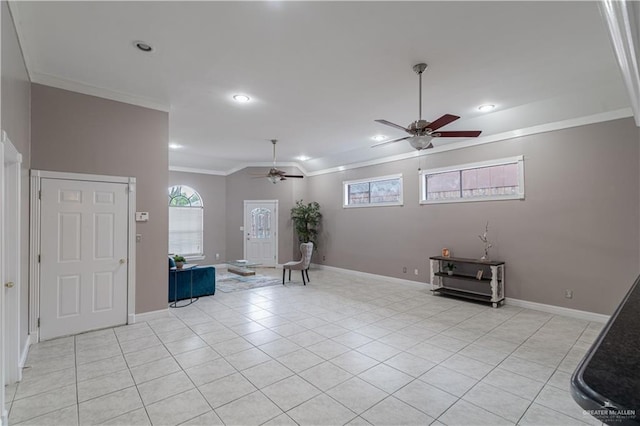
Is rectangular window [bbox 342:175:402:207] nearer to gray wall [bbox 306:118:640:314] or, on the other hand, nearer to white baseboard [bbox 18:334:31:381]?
gray wall [bbox 306:118:640:314]

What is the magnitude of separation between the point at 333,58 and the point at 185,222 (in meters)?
7.42

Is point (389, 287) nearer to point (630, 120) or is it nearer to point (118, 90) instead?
point (630, 120)

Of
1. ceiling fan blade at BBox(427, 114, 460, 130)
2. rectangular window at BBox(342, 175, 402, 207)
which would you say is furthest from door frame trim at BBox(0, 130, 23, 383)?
rectangular window at BBox(342, 175, 402, 207)

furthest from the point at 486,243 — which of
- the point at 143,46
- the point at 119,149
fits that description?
the point at 119,149

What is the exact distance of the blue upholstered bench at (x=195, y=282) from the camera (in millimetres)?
5488

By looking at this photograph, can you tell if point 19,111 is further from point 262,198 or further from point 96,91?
point 262,198

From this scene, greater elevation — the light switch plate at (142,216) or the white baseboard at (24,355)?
the light switch plate at (142,216)

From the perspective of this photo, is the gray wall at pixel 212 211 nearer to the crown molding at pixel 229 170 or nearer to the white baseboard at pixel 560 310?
the crown molding at pixel 229 170

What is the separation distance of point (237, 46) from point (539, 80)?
3.62m

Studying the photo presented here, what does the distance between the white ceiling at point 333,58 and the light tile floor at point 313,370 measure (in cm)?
316

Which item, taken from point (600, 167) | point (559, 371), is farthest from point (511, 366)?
point (600, 167)

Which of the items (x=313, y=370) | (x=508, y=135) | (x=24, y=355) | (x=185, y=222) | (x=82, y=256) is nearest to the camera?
(x=313, y=370)

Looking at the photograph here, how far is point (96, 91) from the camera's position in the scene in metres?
4.05

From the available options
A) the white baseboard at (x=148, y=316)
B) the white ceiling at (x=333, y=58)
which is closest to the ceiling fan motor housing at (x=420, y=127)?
the white ceiling at (x=333, y=58)
